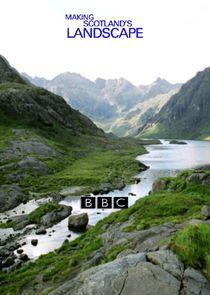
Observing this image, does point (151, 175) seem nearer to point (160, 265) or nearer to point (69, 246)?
point (69, 246)

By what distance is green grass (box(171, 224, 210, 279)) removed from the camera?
22.3 m

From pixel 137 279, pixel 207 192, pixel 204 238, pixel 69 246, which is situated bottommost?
pixel 69 246

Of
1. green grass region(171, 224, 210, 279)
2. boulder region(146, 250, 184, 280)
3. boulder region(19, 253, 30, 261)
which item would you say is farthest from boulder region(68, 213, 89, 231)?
green grass region(171, 224, 210, 279)

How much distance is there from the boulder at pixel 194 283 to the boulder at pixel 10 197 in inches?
2623

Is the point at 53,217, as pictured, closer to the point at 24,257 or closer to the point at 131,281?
the point at 24,257

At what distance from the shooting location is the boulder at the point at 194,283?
68.5 feet

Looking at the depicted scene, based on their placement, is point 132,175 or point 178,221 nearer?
point 178,221

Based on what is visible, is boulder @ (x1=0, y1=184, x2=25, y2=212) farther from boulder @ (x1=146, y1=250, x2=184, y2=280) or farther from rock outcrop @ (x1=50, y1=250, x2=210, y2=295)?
boulder @ (x1=146, y1=250, x2=184, y2=280)

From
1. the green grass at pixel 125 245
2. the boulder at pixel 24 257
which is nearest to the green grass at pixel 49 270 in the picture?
the green grass at pixel 125 245

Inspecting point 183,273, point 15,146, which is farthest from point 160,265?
point 15,146

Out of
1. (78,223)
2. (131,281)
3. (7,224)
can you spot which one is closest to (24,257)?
(78,223)

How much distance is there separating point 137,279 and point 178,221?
1820 centimetres

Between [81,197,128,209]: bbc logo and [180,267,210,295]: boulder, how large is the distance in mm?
55422

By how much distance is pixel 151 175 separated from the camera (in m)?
139
